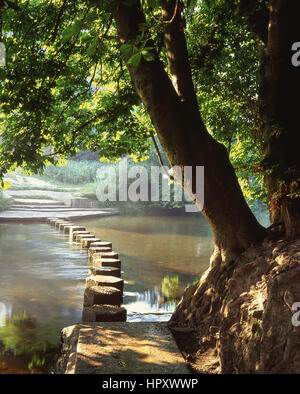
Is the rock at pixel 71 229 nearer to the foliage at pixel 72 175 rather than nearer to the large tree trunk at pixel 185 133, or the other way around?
the large tree trunk at pixel 185 133

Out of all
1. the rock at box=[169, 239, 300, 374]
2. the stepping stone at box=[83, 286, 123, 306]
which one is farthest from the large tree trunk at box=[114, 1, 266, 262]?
the stepping stone at box=[83, 286, 123, 306]

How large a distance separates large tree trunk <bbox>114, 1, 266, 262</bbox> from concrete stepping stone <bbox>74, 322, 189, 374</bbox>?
145cm

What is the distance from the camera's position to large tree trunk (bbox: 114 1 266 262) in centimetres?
490

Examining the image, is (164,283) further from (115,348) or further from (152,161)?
(152,161)

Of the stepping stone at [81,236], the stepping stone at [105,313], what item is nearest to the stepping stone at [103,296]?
the stepping stone at [105,313]

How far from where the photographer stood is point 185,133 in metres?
4.97

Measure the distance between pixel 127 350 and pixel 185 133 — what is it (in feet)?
8.95

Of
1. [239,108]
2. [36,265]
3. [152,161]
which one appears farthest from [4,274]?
[152,161]

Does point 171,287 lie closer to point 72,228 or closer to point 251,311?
point 251,311

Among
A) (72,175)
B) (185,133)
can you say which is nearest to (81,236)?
(185,133)

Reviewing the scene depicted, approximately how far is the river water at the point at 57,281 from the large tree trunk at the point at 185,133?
114 inches

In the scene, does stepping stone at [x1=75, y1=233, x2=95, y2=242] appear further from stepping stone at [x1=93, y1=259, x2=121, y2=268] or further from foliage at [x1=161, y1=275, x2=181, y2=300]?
stepping stone at [x1=93, y1=259, x2=121, y2=268]

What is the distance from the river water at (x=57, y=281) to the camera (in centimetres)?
600
